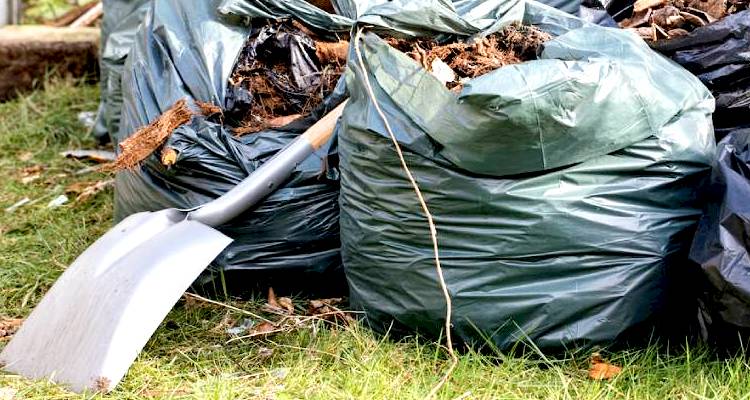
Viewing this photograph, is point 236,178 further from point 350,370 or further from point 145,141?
point 350,370

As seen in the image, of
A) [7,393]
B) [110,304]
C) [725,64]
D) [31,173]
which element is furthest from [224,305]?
[31,173]

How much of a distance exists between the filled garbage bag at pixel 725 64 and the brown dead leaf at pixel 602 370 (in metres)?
0.75

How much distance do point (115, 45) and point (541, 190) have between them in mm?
2325

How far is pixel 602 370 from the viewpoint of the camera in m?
2.40

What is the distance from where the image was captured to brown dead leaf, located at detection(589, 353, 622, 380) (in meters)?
2.38

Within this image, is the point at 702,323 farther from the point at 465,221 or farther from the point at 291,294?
the point at 291,294

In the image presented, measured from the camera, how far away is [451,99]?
227 centimetres

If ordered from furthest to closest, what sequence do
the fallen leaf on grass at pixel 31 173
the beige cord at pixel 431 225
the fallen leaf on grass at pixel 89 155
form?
the fallen leaf on grass at pixel 89 155, the fallen leaf on grass at pixel 31 173, the beige cord at pixel 431 225

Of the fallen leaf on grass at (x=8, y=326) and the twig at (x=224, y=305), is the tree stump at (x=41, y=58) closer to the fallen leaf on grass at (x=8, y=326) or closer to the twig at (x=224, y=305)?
the fallen leaf on grass at (x=8, y=326)

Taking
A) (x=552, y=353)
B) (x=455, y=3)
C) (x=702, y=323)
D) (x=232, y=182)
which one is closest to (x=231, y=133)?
(x=232, y=182)

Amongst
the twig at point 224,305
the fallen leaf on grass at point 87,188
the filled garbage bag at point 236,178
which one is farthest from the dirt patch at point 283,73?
the fallen leaf on grass at point 87,188

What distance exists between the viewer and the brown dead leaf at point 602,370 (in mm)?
2385

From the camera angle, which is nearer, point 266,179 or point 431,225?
point 431,225

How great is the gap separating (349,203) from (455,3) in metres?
0.72
